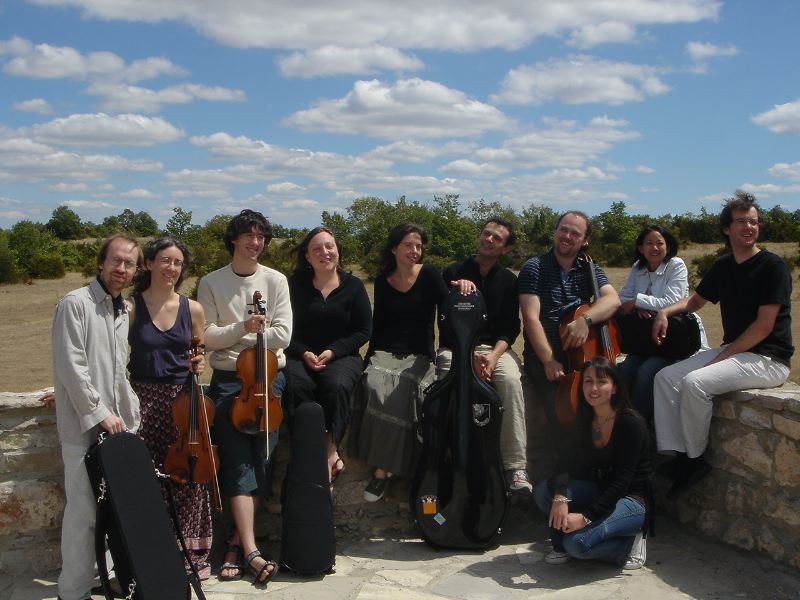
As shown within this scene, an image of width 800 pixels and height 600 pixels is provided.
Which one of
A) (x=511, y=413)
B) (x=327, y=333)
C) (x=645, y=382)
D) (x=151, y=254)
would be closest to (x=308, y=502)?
(x=327, y=333)

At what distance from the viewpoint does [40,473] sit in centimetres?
414

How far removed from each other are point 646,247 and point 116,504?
3.54 metres

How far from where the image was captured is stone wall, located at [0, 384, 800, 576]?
13.1 ft

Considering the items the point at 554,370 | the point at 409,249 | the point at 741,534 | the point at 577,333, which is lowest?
the point at 741,534

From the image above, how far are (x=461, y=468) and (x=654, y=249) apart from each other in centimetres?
196

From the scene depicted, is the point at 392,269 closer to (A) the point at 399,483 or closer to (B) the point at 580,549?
(A) the point at 399,483

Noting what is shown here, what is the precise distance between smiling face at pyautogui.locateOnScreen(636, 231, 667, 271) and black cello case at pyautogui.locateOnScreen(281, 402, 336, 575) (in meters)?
2.41

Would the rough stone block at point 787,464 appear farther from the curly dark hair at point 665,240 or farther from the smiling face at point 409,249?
the smiling face at point 409,249

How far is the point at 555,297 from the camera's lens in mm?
4797

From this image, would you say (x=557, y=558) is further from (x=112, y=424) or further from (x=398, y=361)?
(x=112, y=424)

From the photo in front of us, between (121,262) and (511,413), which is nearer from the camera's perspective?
(121,262)

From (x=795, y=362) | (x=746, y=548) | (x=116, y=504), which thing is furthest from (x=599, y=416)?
(x=795, y=362)

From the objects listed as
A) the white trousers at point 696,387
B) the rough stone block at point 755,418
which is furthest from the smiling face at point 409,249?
the rough stone block at point 755,418

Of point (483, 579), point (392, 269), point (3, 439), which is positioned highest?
point (392, 269)
